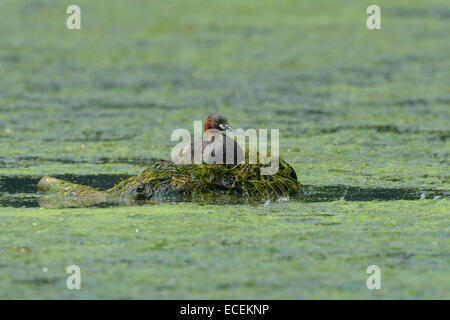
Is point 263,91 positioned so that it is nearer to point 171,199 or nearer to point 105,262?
point 171,199

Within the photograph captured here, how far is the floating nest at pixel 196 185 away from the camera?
8.89 m

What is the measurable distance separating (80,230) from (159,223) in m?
0.63

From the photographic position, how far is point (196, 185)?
8898 mm

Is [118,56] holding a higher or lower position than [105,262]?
higher

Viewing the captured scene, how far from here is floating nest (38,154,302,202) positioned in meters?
8.89

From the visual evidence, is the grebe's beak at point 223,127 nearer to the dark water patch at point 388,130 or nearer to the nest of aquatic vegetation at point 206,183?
the nest of aquatic vegetation at point 206,183

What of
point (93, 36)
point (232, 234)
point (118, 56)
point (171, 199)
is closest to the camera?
point (232, 234)

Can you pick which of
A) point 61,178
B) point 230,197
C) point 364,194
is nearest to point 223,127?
point 230,197

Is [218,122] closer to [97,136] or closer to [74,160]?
[74,160]

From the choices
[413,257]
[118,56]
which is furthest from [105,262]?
[118,56]

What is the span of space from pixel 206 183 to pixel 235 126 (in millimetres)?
4198

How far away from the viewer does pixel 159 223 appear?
302 inches

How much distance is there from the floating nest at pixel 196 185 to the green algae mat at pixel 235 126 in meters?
0.23

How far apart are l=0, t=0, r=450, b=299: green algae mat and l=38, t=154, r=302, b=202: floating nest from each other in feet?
0.76
